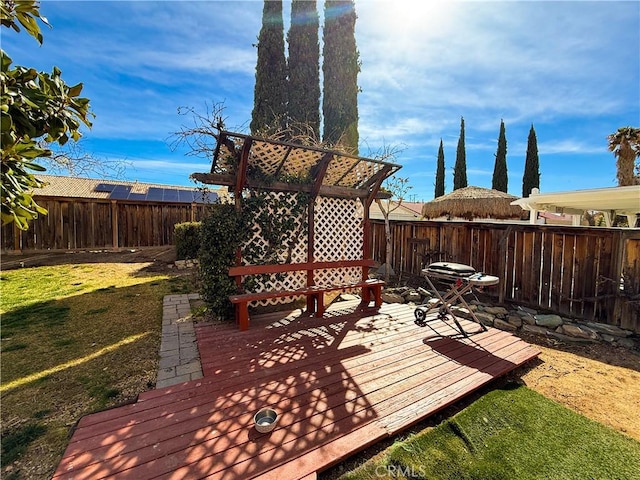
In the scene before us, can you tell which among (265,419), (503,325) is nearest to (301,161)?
(265,419)

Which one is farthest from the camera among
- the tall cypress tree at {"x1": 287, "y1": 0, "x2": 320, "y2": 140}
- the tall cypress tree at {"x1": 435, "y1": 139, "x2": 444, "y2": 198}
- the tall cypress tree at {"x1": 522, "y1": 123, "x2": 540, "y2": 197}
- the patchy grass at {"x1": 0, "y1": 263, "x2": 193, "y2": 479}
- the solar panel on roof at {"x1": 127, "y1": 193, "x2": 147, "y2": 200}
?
the tall cypress tree at {"x1": 435, "y1": 139, "x2": 444, "y2": 198}

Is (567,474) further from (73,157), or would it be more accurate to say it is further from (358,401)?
(73,157)

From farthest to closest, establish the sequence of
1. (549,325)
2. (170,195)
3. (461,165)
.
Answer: (461,165) → (170,195) → (549,325)

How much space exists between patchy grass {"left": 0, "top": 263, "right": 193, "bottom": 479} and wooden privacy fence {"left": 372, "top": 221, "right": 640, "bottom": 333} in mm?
5935

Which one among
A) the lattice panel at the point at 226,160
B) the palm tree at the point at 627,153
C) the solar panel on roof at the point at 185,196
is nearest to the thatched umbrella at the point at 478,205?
the palm tree at the point at 627,153

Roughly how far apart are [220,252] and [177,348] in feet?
4.39

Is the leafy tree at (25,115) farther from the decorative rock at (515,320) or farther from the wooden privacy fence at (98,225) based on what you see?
the wooden privacy fence at (98,225)

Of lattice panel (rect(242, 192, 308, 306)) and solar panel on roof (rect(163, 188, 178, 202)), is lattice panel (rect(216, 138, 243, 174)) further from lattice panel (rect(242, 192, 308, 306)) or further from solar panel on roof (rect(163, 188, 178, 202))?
solar panel on roof (rect(163, 188, 178, 202))

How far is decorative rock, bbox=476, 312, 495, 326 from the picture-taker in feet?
14.4

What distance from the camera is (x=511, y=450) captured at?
1854 millimetres

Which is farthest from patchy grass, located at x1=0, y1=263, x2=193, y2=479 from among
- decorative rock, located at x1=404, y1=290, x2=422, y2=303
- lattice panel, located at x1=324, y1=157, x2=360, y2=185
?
decorative rock, located at x1=404, y1=290, x2=422, y2=303

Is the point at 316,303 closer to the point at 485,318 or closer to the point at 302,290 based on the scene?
the point at 302,290

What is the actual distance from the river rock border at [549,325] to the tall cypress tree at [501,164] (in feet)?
63.7

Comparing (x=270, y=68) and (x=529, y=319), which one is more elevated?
(x=270, y=68)
